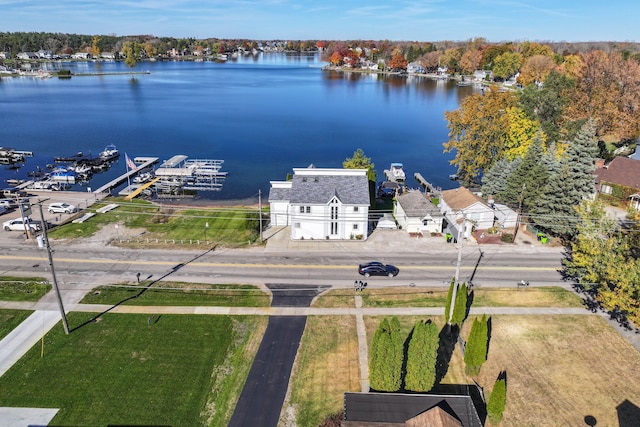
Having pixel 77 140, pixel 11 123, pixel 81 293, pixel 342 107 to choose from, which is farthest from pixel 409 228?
pixel 11 123

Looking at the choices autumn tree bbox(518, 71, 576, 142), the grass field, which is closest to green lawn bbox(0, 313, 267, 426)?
the grass field

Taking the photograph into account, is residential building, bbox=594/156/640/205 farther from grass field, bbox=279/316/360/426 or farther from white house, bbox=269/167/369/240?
grass field, bbox=279/316/360/426

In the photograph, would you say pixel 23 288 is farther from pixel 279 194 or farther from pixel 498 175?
pixel 498 175

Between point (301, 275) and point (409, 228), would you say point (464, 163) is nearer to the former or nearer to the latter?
point (409, 228)

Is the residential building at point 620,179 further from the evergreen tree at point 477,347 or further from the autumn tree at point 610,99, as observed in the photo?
the evergreen tree at point 477,347

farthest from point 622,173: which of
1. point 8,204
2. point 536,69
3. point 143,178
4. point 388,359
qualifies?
point 536,69

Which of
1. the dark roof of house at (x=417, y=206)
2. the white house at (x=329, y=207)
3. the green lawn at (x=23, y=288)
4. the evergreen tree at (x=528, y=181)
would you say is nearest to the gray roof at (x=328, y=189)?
the white house at (x=329, y=207)
